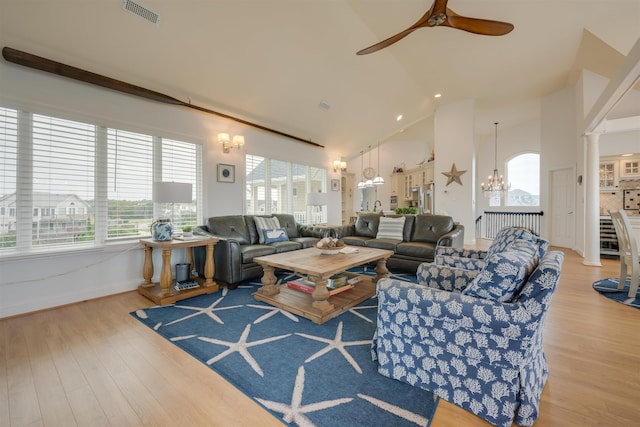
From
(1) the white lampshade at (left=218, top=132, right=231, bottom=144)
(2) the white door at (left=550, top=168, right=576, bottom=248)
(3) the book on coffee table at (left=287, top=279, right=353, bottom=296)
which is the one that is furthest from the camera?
(2) the white door at (left=550, top=168, right=576, bottom=248)

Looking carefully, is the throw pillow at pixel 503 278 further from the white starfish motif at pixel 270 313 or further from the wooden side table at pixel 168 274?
the wooden side table at pixel 168 274

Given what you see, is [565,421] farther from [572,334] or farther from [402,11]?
[402,11]

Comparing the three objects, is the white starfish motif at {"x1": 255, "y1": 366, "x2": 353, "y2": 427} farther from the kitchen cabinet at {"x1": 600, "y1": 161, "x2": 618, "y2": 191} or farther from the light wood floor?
the kitchen cabinet at {"x1": 600, "y1": 161, "x2": 618, "y2": 191}

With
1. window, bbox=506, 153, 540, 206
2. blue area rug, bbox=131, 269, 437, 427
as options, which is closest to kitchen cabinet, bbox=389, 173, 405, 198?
window, bbox=506, 153, 540, 206

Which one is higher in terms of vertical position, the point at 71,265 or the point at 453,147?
the point at 453,147

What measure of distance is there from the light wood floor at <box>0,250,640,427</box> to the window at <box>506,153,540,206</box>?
6654mm

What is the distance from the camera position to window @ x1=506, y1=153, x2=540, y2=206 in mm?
8047

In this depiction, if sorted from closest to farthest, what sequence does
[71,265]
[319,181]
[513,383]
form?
[513,383] < [71,265] < [319,181]

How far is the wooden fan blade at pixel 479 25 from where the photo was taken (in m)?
2.67

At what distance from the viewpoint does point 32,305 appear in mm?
2697

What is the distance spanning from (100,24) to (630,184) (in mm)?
9077

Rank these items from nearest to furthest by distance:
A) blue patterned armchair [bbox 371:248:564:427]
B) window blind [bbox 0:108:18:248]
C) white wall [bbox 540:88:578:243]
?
1. blue patterned armchair [bbox 371:248:564:427]
2. window blind [bbox 0:108:18:248]
3. white wall [bbox 540:88:578:243]

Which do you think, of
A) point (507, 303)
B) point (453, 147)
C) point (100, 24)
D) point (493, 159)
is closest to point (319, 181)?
point (453, 147)

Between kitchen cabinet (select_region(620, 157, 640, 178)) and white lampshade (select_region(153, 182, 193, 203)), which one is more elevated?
kitchen cabinet (select_region(620, 157, 640, 178))
